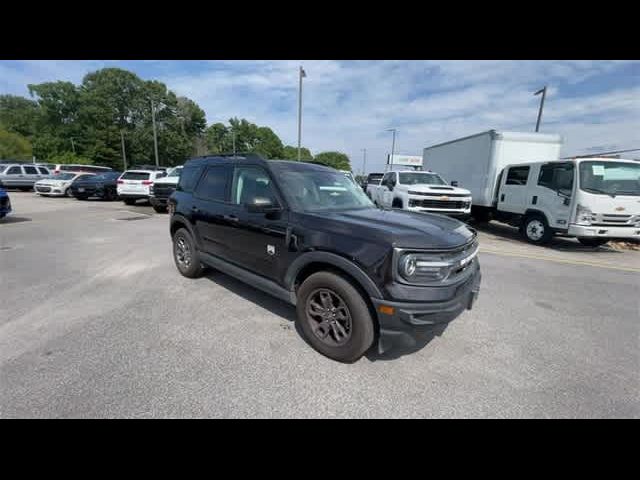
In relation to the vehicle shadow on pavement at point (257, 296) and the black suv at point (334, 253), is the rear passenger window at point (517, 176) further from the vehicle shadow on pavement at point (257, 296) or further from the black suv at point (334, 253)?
the vehicle shadow on pavement at point (257, 296)

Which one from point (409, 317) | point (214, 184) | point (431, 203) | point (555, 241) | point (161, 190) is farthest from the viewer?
point (161, 190)

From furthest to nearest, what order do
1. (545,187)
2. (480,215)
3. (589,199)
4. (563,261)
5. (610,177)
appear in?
(480,215) → (545,187) → (610,177) → (589,199) → (563,261)

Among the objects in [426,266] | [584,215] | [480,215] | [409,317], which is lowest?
[409,317]

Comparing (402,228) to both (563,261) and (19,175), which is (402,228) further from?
(19,175)

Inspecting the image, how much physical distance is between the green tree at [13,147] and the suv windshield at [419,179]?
63507mm

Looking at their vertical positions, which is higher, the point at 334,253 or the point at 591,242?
the point at 334,253

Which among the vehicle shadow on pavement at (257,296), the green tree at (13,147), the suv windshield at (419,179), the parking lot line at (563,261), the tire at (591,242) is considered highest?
the green tree at (13,147)

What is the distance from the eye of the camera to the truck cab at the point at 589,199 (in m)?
6.62

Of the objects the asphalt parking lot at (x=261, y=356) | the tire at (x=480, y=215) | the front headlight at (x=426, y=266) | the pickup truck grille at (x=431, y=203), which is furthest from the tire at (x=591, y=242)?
the front headlight at (x=426, y=266)

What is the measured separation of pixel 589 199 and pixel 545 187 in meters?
1.21

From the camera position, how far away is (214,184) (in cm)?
399

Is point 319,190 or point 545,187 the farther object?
point 545,187

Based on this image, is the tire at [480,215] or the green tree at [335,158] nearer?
the tire at [480,215]

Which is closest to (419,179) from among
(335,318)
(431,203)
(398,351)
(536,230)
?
(431,203)
